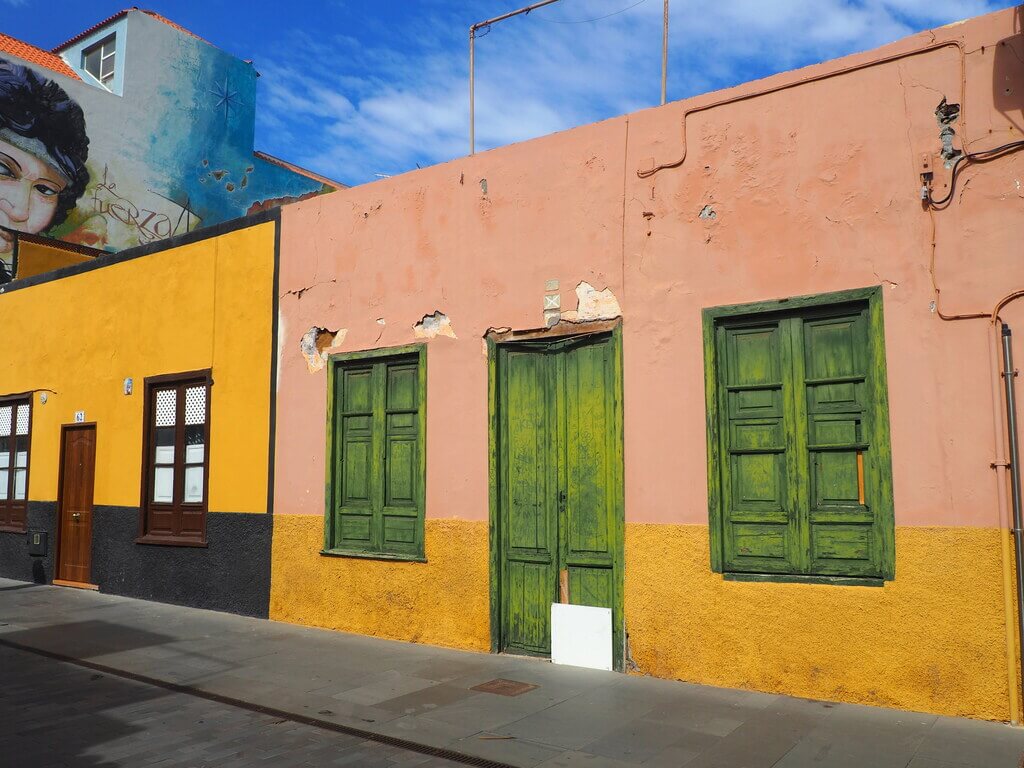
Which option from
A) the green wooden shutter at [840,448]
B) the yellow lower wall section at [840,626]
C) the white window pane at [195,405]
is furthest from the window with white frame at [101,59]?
the green wooden shutter at [840,448]

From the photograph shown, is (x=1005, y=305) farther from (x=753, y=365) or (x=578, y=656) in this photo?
(x=578, y=656)

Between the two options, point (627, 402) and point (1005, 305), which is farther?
point (627, 402)

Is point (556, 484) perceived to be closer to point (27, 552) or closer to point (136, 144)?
point (27, 552)

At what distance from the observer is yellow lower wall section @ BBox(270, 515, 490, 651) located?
803 cm

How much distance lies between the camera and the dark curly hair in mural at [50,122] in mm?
22406

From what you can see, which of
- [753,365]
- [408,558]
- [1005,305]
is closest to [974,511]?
[1005,305]

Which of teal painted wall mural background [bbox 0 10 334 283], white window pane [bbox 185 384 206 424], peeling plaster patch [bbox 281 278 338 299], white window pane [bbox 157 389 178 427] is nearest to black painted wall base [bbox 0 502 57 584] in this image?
white window pane [bbox 157 389 178 427]

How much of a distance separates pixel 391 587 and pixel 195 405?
13.7 ft

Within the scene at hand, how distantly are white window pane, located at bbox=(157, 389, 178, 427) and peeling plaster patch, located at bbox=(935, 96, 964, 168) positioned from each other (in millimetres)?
9434

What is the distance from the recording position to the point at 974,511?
570 centimetres

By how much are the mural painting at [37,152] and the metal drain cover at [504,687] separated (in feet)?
66.4

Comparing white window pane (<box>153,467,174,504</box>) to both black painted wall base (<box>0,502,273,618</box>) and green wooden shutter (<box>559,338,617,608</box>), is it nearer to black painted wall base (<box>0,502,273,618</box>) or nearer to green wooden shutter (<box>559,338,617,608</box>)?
black painted wall base (<box>0,502,273,618</box>)

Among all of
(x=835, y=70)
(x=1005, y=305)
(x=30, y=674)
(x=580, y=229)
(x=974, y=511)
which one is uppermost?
(x=835, y=70)

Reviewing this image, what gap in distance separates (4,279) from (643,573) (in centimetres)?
1997
